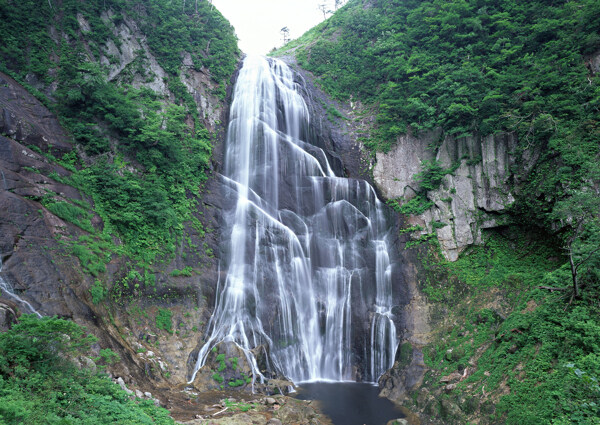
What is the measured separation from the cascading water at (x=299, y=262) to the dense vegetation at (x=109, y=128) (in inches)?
98.6

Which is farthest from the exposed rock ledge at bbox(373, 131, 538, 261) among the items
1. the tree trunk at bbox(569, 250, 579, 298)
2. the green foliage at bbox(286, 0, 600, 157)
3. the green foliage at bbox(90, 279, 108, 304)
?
the green foliage at bbox(90, 279, 108, 304)

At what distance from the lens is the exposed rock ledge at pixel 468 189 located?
53.7 feet

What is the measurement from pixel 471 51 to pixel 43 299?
22.4m

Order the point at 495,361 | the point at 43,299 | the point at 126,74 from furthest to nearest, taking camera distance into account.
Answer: the point at 126,74 < the point at 495,361 < the point at 43,299

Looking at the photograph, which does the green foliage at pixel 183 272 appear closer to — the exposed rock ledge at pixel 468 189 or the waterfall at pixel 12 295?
the waterfall at pixel 12 295

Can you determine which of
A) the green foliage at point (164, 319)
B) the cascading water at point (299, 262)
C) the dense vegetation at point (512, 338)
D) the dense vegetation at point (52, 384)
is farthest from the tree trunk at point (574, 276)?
the green foliage at point (164, 319)

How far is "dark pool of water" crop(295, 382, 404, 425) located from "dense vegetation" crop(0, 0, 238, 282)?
7.78 m

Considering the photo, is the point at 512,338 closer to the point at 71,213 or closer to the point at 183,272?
the point at 183,272

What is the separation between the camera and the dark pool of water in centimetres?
1054

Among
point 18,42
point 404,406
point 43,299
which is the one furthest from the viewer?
point 18,42

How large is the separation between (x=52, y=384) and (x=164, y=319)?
6.18 metres

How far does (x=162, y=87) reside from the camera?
60.6 ft

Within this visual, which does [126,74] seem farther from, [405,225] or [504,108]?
[504,108]

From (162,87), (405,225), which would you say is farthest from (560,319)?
(162,87)
